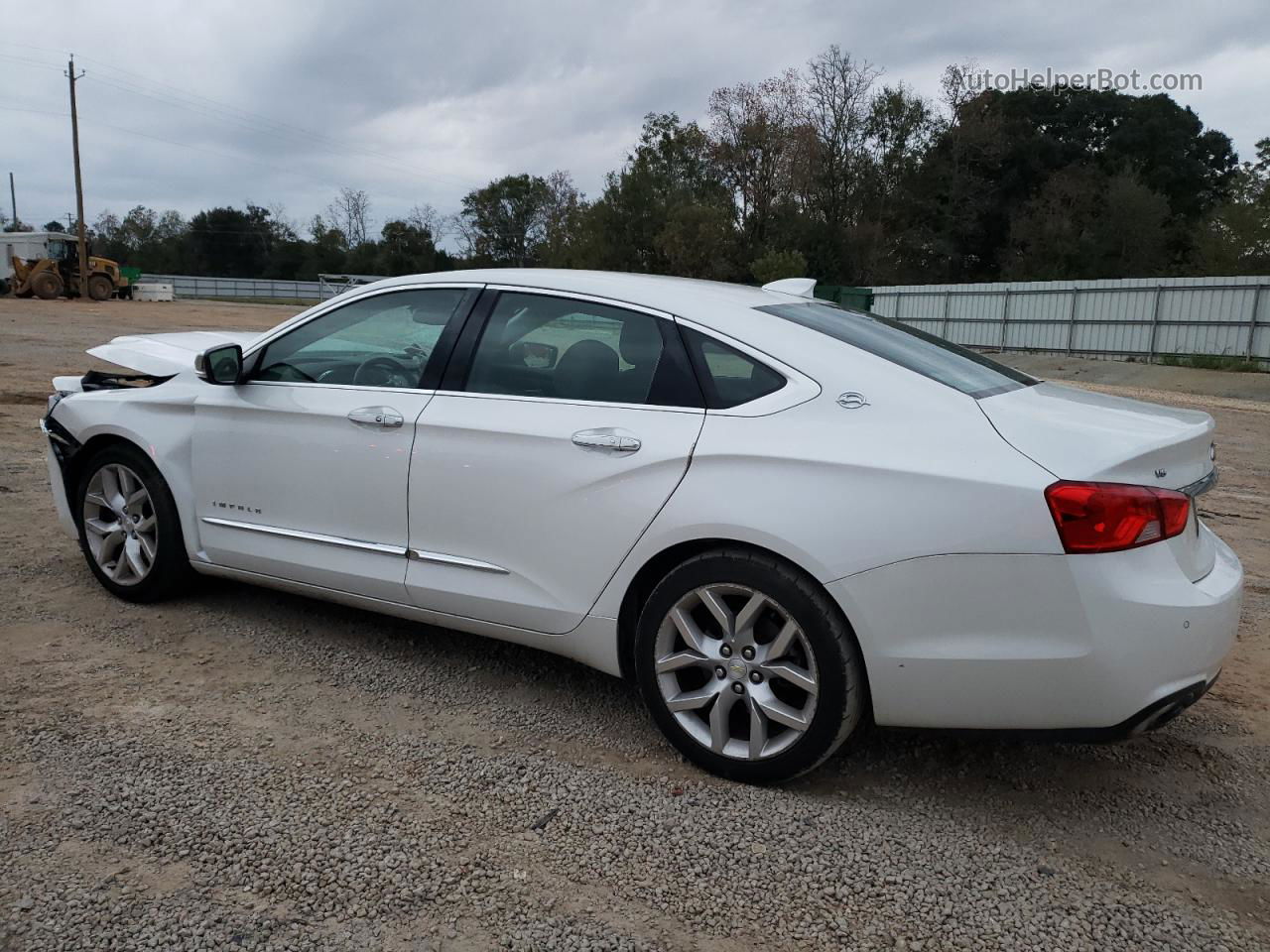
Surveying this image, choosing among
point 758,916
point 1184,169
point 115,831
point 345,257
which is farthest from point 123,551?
point 345,257

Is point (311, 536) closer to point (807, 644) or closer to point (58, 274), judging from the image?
point (807, 644)

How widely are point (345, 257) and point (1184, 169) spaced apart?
60.1 m

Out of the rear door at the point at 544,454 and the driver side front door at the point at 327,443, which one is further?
the driver side front door at the point at 327,443

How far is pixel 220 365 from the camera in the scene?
4121 millimetres

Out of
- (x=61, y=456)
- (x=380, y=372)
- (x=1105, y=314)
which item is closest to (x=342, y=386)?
(x=380, y=372)

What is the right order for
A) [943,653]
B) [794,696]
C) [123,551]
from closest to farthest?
[943,653]
[794,696]
[123,551]

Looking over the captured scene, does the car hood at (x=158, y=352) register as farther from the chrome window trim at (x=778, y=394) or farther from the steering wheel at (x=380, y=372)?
the chrome window trim at (x=778, y=394)

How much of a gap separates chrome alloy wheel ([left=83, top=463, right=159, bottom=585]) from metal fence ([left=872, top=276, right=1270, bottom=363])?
26162 mm

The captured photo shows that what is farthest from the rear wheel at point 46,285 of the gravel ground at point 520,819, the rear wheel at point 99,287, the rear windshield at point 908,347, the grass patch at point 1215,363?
the rear windshield at point 908,347

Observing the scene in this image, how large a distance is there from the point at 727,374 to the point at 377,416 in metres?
1.36

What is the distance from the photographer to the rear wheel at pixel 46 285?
40.5 m

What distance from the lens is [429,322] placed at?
12.8ft

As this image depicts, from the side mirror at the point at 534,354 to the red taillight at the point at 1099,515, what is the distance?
1713 millimetres

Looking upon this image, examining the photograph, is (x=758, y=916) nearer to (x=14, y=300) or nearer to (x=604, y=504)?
(x=604, y=504)
